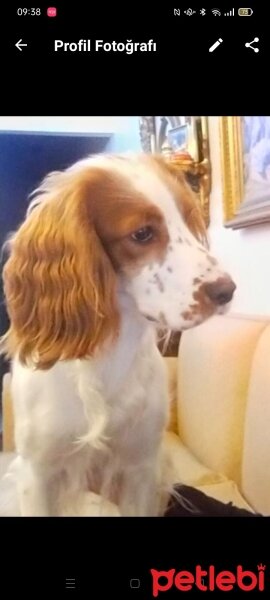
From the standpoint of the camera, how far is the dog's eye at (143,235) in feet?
2.10

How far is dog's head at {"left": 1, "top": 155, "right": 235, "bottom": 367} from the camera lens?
634 millimetres

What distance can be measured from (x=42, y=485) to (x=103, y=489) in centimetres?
6

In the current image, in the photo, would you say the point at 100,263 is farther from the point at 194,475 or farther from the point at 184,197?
the point at 194,475

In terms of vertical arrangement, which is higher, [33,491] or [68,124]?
[68,124]

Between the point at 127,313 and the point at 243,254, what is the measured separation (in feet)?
0.43

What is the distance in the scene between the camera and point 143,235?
2.10ft

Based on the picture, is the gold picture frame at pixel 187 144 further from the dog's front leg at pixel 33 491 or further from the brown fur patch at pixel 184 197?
the dog's front leg at pixel 33 491

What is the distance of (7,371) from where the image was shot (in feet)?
2.22
